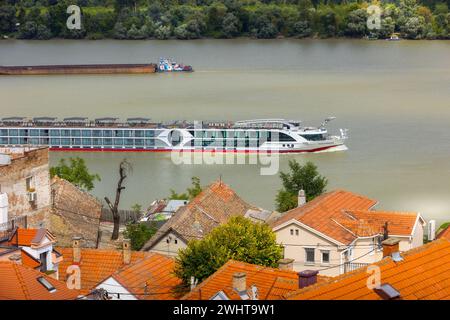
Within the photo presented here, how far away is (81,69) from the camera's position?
50.8 metres

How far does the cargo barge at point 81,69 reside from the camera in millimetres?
50938

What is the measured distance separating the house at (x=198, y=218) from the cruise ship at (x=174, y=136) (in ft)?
44.4

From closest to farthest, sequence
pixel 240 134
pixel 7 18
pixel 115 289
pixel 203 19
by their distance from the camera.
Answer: pixel 115 289 → pixel 240 134 → pixel 203 19 → pixel 7 18

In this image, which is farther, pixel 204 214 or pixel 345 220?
pixel 204 214

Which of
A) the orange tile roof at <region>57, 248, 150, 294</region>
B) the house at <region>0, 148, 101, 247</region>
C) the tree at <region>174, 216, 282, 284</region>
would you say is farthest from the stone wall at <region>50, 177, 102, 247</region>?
the tree at <region>174, 216, 282, 284</region>

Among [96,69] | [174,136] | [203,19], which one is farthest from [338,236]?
[203,19]

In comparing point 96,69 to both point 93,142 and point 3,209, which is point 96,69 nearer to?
point 93,142

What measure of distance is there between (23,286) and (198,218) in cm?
595

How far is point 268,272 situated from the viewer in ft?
31.8

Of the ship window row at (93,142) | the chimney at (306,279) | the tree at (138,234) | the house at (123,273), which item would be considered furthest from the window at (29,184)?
the ship window row at (93,142)
